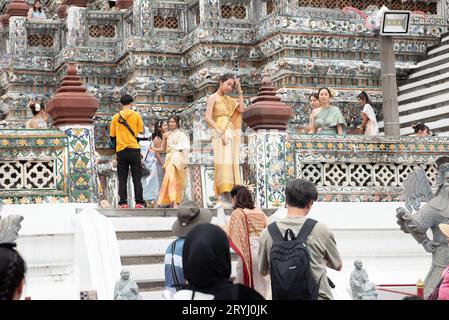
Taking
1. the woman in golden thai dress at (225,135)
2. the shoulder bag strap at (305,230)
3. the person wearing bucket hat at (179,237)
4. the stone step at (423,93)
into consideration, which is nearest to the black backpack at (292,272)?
the shoulder bag strap at (305,230)

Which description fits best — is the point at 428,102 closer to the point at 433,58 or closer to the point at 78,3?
A: the point at 433,58

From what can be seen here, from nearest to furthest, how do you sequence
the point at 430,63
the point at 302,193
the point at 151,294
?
the point at 302,193 < the point at 151,294 < the point at 430,63

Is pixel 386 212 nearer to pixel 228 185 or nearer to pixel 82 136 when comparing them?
pixel 228 185

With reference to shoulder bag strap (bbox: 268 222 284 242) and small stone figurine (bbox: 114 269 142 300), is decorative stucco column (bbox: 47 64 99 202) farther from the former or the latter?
shoulder bag strap (bbox: 268 222 284 242)

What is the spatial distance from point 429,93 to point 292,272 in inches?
584

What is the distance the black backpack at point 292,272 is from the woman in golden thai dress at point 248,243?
2659mm

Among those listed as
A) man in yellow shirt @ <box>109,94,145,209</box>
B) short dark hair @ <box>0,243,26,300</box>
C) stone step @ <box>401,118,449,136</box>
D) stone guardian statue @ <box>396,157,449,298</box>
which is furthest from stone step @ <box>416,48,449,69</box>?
short dark hair @ <box>0,243,26,300</box>

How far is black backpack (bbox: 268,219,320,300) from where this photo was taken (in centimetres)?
776

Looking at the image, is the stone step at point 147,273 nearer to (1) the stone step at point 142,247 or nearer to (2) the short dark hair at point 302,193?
(1) the stone step at point 142,247

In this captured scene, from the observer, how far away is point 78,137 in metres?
13.6

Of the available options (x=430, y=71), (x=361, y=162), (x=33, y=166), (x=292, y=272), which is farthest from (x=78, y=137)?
(x=430, y=71)

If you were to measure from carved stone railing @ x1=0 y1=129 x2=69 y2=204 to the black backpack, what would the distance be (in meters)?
6.01

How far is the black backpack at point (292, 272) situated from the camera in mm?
7762
